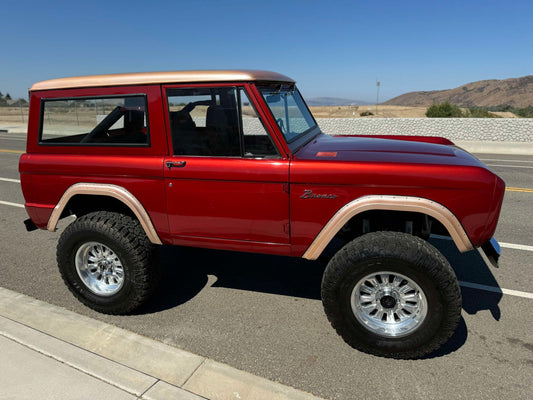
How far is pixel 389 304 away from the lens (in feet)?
9.39

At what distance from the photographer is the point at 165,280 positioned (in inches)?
162

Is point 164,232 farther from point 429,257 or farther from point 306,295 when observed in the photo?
point 429,257

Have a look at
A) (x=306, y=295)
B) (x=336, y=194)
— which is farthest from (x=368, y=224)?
(x=306, y=295)

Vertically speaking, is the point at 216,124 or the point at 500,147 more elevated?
the point at 216,124

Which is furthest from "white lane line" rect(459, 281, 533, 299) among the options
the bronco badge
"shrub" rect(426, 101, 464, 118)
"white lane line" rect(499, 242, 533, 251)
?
"shrub" rect(426, 101, 464, 118)

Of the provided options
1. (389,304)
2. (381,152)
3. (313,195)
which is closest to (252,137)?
(313,195)

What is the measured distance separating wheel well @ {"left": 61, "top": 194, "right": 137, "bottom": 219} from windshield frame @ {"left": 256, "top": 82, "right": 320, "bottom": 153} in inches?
63.0

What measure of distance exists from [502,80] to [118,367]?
145 meters

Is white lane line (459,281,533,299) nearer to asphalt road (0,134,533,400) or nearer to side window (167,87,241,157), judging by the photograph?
asphalt road (0,134,533,400)

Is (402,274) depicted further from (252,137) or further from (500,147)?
(500,147)

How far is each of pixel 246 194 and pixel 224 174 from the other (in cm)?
23

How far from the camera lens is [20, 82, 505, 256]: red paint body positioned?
8.76 ft

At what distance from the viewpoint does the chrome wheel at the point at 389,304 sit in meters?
2.80

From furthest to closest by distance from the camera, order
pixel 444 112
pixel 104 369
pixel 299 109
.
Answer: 1. pixel 444 112
2. pixel 299 109
3. pixel 104 369
